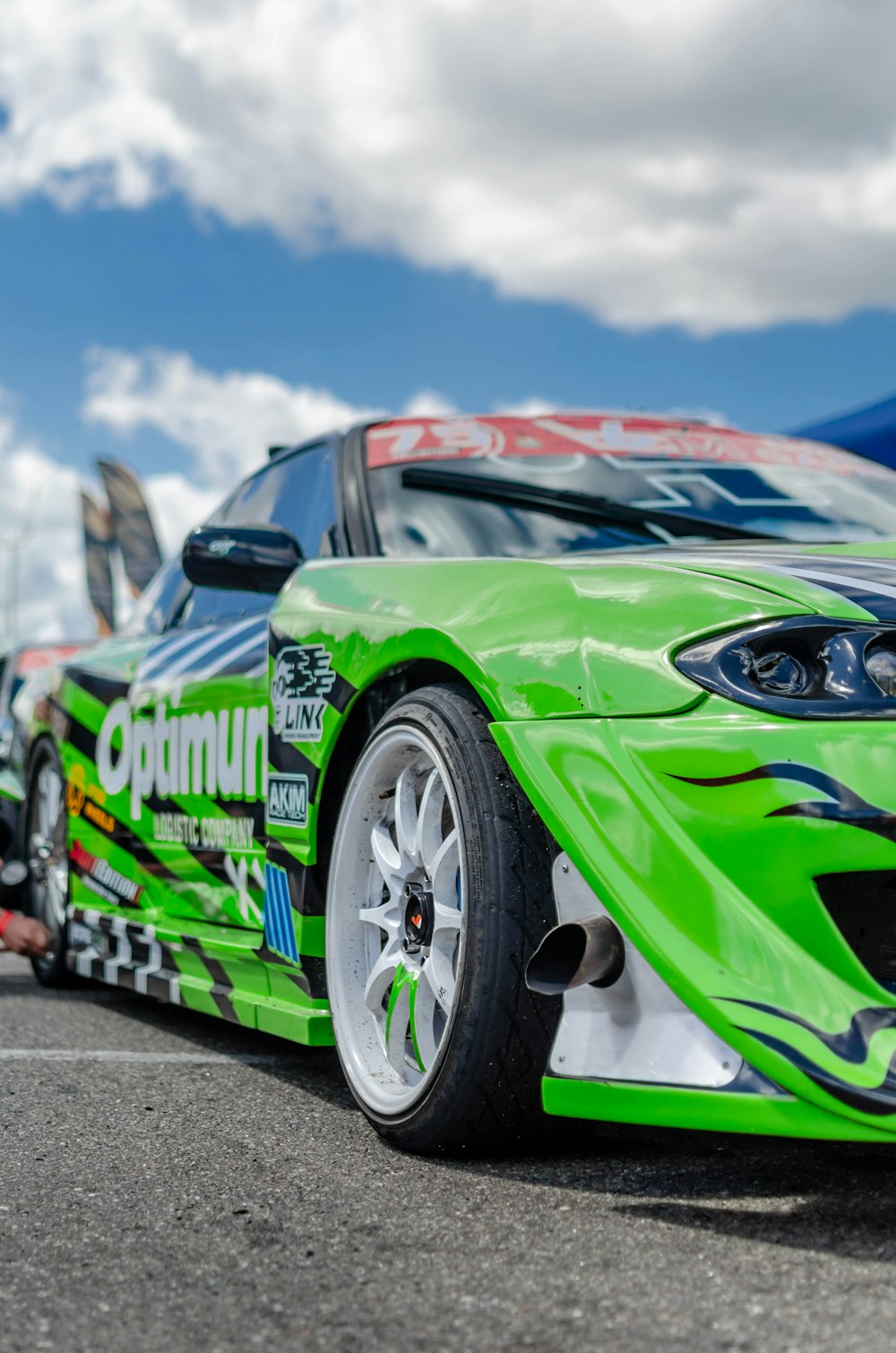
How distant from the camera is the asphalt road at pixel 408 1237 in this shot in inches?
63.1

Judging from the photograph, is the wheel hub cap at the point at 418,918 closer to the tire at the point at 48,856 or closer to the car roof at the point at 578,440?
the car roof at the point at 578,440

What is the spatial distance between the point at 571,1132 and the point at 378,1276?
0.69 meters

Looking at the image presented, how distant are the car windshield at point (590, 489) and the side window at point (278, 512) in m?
0.15

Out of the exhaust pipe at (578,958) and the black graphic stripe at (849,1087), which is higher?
the exhaust pipe at (578,958)

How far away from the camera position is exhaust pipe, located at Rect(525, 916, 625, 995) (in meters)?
2.01

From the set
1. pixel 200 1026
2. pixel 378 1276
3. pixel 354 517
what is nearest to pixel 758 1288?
pixel 378 1276

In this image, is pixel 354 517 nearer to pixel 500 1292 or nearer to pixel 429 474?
pixel 429 474

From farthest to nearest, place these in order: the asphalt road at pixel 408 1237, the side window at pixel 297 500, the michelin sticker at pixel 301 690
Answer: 1. the side window at pixel 297 500
2. the michelin sticker at pixel 301 690
3. the asphalt road at pixel 408 1237

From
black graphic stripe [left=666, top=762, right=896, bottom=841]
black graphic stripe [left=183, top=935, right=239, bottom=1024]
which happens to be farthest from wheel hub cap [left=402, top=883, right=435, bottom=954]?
black graphic stripe [left=183, top=935, right=239, bottom=1024]

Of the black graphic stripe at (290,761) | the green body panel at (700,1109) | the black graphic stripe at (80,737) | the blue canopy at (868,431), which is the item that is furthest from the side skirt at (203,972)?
the blue canopy at (868,431)

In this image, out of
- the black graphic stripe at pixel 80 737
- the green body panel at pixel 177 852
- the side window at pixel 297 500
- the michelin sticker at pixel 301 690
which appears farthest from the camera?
the black graphic stripe at pixel 80 737

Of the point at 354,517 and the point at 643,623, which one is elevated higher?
the point at 354,517

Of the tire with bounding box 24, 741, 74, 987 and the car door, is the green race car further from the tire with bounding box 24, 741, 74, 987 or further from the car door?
the tire with bounding box 24, 741, 74, 987

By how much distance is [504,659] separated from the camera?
2.26 metres
